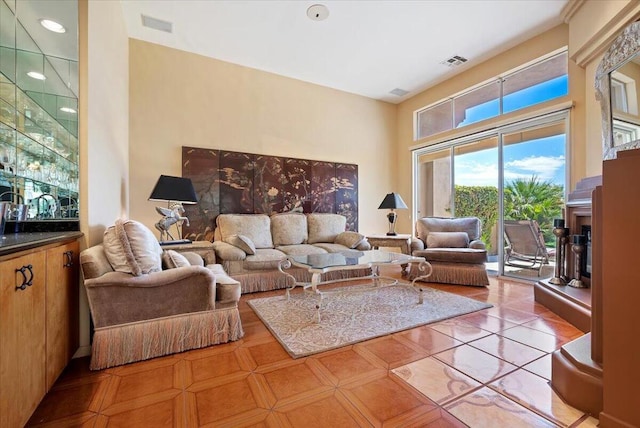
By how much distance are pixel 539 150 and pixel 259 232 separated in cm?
404

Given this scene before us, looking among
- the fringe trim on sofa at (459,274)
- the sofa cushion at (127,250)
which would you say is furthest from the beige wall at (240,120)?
the sofa cushion at (127,250)

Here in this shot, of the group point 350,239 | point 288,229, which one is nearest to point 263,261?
point 288,229

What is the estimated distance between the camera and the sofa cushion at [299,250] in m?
3.63

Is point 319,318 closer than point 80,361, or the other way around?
point 80,361

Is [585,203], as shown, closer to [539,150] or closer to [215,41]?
[539,150]

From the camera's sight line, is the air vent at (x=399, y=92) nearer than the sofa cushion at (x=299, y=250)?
No

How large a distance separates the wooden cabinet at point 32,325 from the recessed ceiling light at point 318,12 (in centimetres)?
318

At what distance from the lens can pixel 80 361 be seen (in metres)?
1.79

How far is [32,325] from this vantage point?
1.25m

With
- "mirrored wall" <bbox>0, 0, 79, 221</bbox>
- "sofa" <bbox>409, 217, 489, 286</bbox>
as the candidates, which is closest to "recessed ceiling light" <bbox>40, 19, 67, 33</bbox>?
"mirrored wall" <bbox>0, 0, 79, 221</bbox>

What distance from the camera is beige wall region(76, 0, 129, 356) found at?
191 centimetres

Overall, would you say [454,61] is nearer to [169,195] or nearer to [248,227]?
[248,227]

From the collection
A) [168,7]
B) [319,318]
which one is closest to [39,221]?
[319,318]

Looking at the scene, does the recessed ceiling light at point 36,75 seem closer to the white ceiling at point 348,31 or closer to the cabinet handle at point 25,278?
the white ceiling at point 348,31
